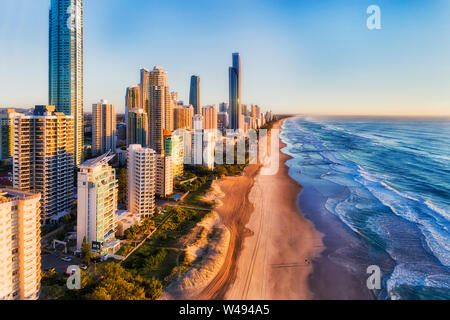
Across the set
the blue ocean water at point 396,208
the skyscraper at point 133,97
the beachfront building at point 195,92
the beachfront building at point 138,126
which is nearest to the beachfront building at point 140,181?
the blue ocean water at point 396,208

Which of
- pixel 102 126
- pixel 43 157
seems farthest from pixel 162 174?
pixel 102 126

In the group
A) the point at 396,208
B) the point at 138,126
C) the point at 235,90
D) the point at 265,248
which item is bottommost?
the point at 265,248

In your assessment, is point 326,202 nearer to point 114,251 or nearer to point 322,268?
point 322,268

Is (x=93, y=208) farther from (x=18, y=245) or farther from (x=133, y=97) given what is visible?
(x=133, y=97)

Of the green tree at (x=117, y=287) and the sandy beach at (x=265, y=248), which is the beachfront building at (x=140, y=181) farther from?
the green tree at (x=117, y=287)

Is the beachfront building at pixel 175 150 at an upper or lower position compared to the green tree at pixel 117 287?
upper

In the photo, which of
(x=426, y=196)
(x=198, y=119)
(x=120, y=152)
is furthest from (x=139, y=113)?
(x=426, y=196)
